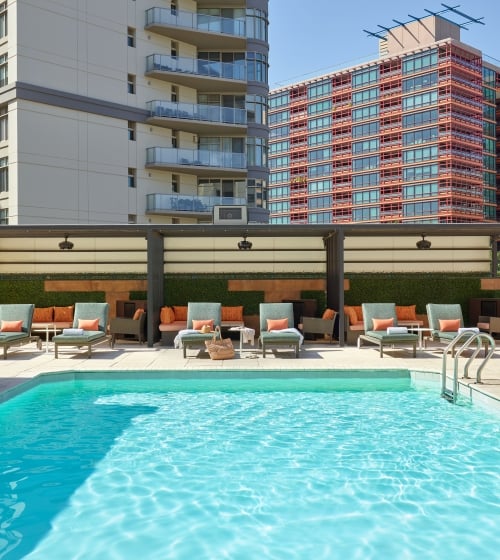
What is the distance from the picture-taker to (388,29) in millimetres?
80938

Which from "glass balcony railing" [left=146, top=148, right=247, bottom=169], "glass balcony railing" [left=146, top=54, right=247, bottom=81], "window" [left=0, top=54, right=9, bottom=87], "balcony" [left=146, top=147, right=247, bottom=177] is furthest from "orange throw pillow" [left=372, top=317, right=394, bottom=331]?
"glass balcony railing" [left=146, top=54, right=247, bottom=81]

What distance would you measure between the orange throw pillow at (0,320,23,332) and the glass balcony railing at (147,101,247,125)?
22002mm

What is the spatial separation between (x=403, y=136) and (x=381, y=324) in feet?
249

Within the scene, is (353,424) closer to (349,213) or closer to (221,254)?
(221,254)

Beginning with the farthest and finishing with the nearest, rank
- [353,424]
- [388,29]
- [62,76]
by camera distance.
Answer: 1. [388,29]
2. [62,76]
3. [353,424]

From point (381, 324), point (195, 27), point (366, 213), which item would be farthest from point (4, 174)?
point (366, 213)

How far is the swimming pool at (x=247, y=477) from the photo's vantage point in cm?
486

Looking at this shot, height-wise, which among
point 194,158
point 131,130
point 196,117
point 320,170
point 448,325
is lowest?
point 448,325

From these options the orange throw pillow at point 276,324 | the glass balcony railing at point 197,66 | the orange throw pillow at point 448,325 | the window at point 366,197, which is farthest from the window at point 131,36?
the window at point 366,197

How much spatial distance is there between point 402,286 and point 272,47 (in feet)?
92.4

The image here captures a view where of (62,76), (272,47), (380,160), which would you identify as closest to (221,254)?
(62,76)

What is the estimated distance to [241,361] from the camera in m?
11.9

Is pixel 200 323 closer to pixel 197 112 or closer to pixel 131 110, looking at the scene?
pixel 131 110

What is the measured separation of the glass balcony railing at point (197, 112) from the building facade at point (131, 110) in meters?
0.06
